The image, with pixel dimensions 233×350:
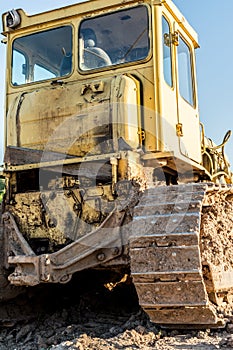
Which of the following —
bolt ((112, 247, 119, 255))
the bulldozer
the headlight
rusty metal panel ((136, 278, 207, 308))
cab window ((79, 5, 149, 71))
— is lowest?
rusty metal panel ((136, 278, 207, 308))

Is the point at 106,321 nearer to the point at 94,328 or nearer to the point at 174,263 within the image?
the point at 94,328

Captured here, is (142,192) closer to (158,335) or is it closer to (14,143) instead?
(158,335)

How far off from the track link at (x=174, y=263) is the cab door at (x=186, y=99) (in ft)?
6.56

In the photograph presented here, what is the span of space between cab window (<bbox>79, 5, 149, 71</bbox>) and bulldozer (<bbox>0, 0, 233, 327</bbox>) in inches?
0.5

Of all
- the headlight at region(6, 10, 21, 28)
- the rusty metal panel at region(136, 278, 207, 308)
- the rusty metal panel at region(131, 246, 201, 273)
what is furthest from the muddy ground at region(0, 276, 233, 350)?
the headlight at region(6, 10, 21, 28)

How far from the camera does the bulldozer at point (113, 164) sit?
4.25 meters

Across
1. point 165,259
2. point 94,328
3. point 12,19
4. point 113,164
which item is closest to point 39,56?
point 12,19

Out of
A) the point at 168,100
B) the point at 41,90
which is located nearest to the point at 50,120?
the point at 41,90

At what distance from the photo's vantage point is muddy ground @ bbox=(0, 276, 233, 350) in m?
4.20

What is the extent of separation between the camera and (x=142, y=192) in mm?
4910

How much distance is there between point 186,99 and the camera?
268 inches

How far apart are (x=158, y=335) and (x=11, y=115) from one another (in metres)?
3.27

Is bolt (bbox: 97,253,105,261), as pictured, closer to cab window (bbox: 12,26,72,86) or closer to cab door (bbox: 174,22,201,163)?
cab door (bbox: 174,22,201,163)

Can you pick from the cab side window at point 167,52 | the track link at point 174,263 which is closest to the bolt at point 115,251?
the track link at point 174,263
